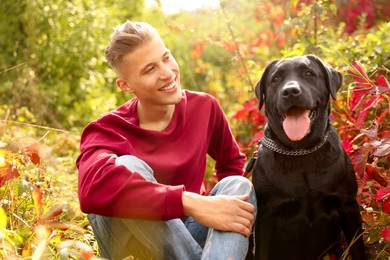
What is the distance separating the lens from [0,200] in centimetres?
314

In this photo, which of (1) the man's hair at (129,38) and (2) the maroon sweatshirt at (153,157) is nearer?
(2) the maroon sweatshirt at (153,157)

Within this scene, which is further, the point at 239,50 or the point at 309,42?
the point at 239,50

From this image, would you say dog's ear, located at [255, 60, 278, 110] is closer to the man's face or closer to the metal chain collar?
the metal chain collar

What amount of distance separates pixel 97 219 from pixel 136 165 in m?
0.36

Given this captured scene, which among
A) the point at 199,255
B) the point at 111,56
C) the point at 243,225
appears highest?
the point at 111,56

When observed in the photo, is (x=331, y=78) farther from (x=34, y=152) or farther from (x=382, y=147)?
(x=34, y=152)

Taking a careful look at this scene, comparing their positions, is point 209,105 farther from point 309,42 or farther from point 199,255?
point 309,42

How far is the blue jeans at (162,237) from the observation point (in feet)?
8.28

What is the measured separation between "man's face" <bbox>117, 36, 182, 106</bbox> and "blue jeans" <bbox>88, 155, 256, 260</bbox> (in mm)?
483

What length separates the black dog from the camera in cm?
276

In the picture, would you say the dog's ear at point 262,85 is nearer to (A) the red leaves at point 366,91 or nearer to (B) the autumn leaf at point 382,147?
(A) the red leaves at point 366,91

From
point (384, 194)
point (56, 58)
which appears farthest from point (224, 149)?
point (56, 58)

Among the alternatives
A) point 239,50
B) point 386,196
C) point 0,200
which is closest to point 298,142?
point 386,196

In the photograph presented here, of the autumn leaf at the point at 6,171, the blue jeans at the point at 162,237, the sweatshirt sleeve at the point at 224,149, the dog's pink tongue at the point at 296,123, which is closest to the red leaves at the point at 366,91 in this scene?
the dog's pink tongue at the point at 296,123
